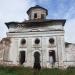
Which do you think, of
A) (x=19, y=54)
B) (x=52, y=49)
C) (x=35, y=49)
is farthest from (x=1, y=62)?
(x=52, y=49)

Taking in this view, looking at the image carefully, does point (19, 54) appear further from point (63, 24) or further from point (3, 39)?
point (63, 24)

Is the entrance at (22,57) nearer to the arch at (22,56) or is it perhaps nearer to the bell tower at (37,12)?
the arch at (22,56)

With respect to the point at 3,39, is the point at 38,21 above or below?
above

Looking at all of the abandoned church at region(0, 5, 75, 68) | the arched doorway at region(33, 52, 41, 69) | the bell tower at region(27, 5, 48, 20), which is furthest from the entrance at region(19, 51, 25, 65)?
the bell tower at region(27, 5, 48, 20)

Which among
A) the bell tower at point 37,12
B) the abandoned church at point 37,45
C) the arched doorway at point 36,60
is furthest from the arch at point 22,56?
the bell tower at point 37,12

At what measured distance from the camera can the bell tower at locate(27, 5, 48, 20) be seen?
31.7 metres

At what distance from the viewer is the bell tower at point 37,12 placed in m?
31.7

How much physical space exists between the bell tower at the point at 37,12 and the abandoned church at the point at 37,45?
1755mm

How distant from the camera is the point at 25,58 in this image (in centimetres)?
2781

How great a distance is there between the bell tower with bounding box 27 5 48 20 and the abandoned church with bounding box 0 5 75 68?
175 cm

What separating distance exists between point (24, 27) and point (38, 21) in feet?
5.97

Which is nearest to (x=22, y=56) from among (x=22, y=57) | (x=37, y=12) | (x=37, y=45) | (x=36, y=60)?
(x=22, y=57)

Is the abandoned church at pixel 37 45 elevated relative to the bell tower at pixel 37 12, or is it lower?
lower

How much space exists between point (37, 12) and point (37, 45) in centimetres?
545
